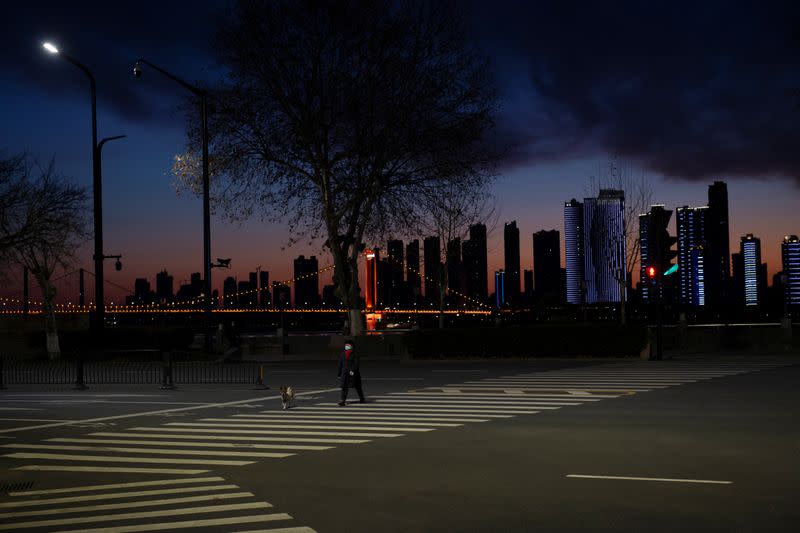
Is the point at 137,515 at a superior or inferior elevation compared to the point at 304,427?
superior

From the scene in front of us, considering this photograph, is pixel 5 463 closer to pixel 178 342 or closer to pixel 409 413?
pixel 409 413

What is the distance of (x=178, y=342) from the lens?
46781mm

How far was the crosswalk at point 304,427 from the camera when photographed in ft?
Answer: 41.6

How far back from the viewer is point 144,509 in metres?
9.27

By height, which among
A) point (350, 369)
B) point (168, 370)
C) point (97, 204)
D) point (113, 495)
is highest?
point (97, 204)

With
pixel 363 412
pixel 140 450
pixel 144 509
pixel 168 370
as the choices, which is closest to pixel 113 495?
pixel 144 509

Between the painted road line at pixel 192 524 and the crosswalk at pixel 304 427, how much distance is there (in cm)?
283

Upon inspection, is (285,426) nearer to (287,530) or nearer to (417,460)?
(417,460)

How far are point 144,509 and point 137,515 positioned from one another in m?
0.28

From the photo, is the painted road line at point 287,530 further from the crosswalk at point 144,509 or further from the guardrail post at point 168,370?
the guardrail post at point 168,370

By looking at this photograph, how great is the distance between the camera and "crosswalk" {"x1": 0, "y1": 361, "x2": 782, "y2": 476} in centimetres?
1267

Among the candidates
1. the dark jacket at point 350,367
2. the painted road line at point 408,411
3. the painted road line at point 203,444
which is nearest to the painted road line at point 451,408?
the painted road line at point 408,411

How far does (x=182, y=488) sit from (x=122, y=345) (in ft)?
123

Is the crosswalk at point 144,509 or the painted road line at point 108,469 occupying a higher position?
the crosswalk at point 144,509
